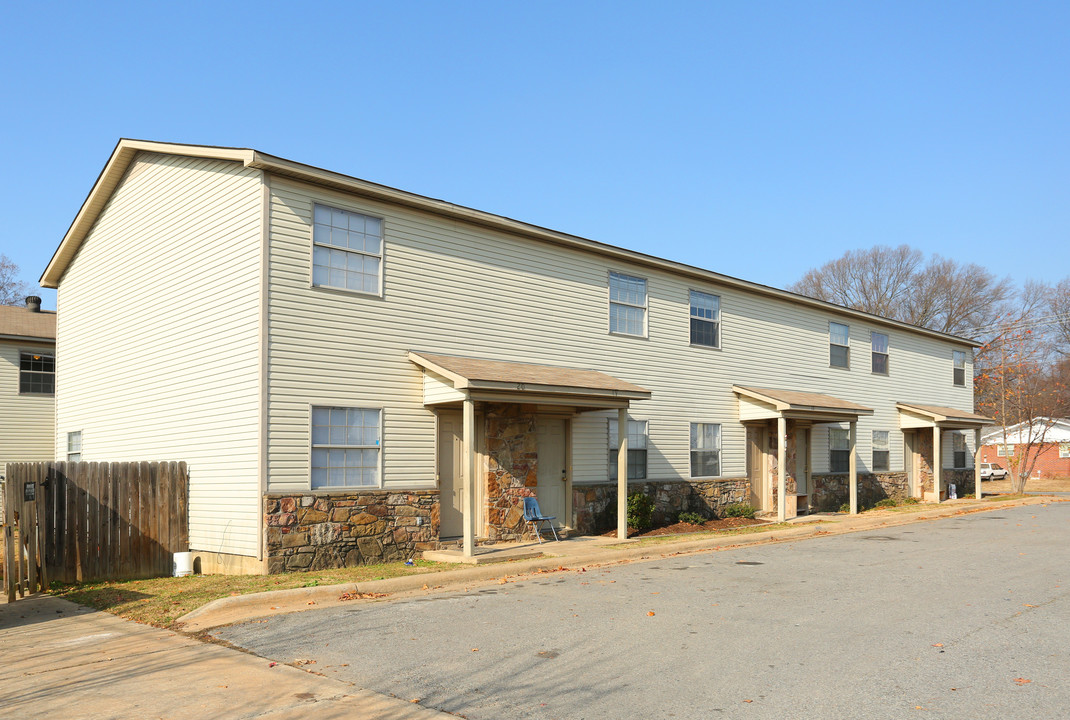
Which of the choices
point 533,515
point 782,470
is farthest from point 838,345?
point 533,515

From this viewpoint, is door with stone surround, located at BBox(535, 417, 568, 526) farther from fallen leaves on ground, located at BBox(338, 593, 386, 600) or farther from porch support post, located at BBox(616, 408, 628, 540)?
fallen leaves on ground, located at BBox(338, 593, 386, 600)

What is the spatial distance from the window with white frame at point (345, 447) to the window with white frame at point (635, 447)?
595cm

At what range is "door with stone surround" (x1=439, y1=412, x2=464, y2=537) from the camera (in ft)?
48.9

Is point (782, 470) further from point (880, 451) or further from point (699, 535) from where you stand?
point (880, 451)

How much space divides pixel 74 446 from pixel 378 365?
9.66m

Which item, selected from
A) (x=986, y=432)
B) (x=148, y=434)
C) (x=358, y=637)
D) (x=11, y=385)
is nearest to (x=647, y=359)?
(x=148, y=434)

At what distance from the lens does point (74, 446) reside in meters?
19.3

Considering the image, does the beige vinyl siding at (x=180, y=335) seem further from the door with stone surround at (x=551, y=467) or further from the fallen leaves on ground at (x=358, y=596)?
the door with stone surround at (x=551, y=467)

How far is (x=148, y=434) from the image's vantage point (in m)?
15.9

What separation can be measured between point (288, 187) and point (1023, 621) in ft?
36.9

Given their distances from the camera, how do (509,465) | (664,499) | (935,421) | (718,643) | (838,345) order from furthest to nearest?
(935,421)
(838,345)
(664,499)
(509,465)
(718,643)

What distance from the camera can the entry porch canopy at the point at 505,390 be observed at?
1334 cm

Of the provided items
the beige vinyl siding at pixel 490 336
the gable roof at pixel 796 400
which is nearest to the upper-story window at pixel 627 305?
the beige vinyl siding at pixel 490 336

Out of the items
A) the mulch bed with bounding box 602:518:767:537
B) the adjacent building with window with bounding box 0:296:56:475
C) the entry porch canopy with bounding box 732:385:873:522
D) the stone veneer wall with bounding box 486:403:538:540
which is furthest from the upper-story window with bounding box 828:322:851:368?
the adjacent building with window with bounding box 0:296:56:475
